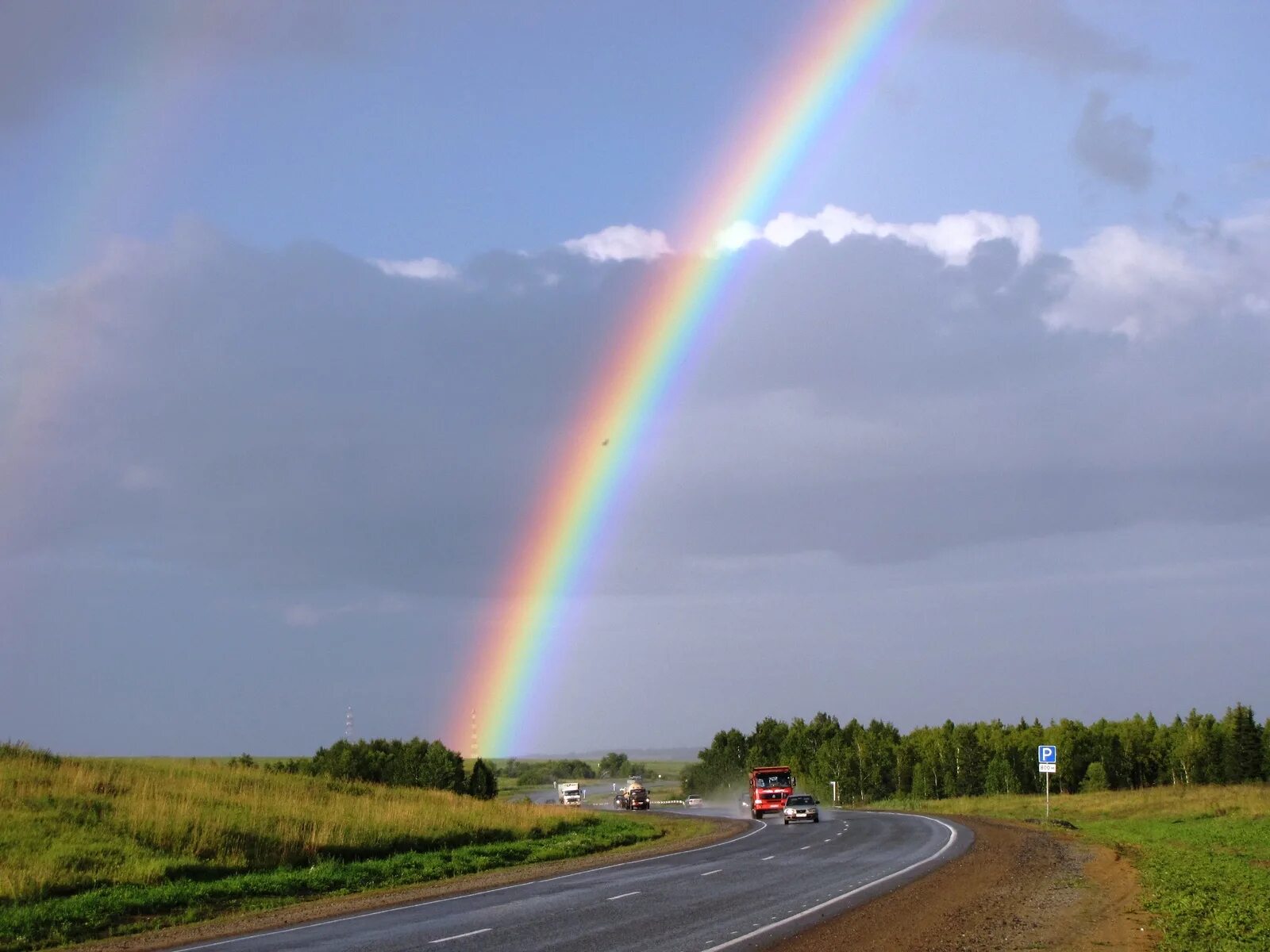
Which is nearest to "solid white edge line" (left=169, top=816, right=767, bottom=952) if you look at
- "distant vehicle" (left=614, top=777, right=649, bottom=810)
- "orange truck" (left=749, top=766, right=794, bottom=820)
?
"orange truck" (left=749, top=766, right=794, bottom=820)

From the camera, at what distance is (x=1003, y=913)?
856 inches

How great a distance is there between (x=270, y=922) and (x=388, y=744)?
104771 millimetres

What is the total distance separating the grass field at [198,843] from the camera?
2383 centimetres

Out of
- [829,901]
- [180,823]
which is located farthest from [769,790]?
[829,901]

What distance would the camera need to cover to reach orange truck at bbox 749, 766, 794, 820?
7247 centimetres

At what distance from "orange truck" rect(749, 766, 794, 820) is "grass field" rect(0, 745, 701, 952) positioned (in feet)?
88.9

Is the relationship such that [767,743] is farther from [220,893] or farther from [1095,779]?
[220,893]

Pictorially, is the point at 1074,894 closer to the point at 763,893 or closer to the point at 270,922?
the point at 763,893

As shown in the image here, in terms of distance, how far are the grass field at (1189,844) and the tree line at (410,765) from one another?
33.5 meters

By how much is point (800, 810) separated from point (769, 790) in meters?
11.3

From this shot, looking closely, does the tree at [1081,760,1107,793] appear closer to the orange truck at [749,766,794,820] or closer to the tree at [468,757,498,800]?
the orange truck at [749,766,794,820]

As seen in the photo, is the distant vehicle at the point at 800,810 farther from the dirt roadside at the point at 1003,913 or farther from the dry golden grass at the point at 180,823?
the dirt roadside at the point at 1003,913

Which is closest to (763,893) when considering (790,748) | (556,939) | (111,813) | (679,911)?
(679,911)

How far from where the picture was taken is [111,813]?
3098 cm
